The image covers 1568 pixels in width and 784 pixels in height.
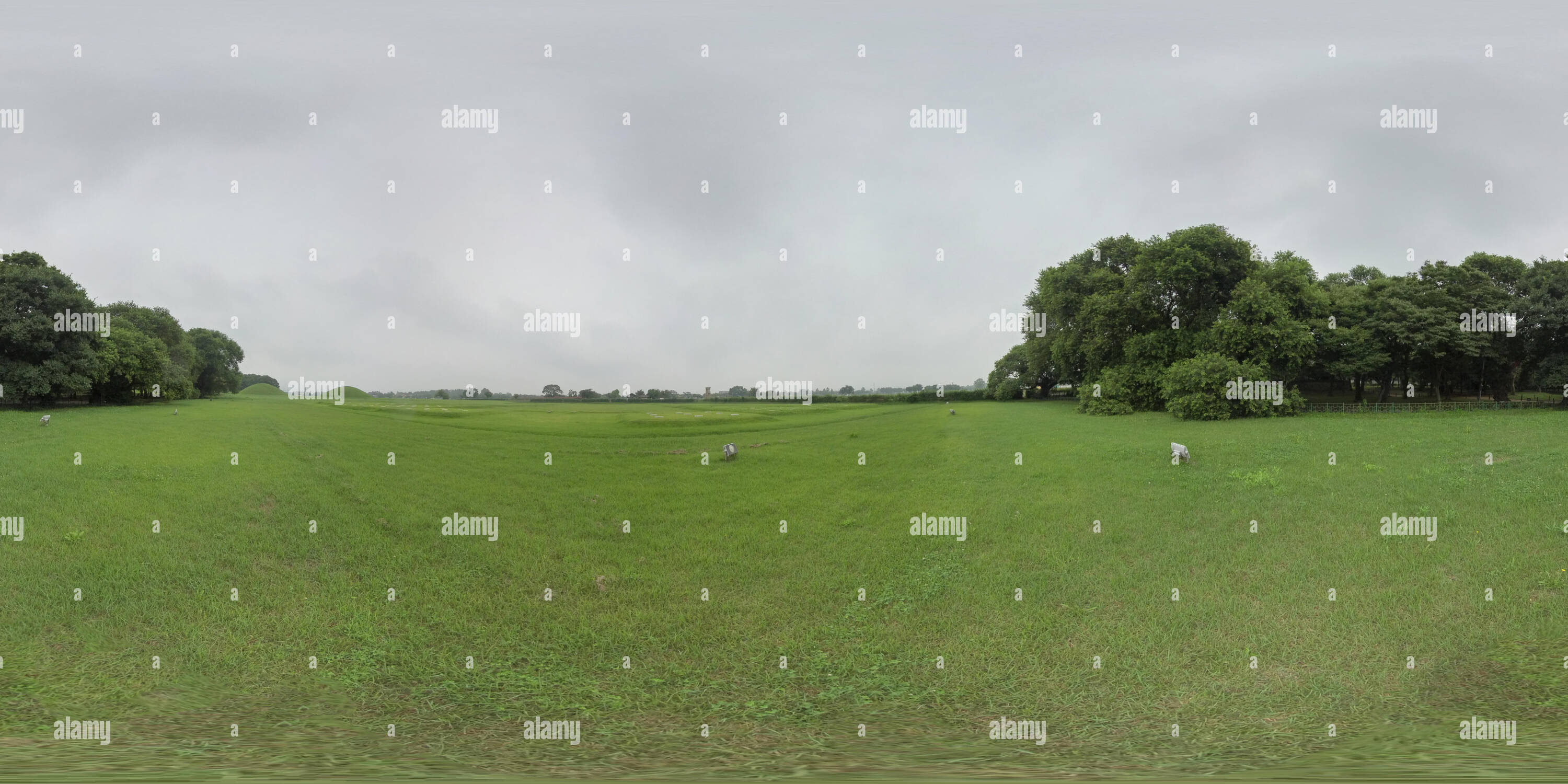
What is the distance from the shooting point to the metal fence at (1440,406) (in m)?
32.5

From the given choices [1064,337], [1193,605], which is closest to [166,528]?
[1193,605]

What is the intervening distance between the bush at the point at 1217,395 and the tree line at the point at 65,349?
5219 centimetres

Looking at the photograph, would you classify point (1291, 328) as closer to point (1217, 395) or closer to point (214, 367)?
point (1217, 395)

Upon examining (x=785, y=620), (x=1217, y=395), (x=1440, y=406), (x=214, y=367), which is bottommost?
(x=785, y=620)

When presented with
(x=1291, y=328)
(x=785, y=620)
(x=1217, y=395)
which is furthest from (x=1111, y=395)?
(x=785, y=620)

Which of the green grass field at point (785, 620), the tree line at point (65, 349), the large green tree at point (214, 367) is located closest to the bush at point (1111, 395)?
the green grass field at point (785, 620)

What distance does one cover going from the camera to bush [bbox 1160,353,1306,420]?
2814cm

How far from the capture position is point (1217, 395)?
93.2 feet

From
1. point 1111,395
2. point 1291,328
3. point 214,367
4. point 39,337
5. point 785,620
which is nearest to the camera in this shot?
point 785,620

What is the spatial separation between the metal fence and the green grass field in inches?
886

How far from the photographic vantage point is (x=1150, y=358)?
35625 mm

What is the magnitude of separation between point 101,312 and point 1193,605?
47945 millimetres

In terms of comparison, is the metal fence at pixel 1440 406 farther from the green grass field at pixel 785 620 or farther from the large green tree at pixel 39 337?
the large green tree at pixel 39 337

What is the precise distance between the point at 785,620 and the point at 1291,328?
35.0 meters
